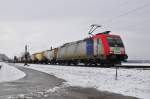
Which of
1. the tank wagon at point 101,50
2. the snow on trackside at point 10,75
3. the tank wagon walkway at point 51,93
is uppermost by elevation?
the tank wagon at point 101,50

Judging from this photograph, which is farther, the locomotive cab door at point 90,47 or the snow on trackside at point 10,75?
the locomotive cab door at point 90,47

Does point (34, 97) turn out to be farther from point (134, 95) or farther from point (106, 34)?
point (106, 34)

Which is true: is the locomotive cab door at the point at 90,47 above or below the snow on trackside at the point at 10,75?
above

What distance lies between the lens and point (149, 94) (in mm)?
12898

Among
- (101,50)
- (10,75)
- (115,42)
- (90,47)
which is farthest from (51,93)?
(90,47)

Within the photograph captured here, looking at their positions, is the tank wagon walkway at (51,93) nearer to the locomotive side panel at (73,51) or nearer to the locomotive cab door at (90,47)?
the locomotive cab door at (90,47)

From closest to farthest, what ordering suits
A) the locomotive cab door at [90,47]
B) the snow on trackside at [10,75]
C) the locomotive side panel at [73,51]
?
the snow on trackside at [10,75] < the locomotive cab door at [90,47] < the locomotive side panel at [73,51]

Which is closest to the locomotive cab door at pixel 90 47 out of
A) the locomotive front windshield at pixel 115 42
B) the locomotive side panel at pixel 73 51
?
the locomotive side panel at pixel 73 51

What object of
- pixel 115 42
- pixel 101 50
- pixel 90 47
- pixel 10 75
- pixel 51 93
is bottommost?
pixel 51 93

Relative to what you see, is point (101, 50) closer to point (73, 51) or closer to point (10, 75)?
point (10, 75)

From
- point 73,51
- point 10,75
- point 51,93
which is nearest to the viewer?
point 51,93

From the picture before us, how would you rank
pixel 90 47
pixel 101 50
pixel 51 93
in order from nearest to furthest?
pixel 51 93 → pixel 101 50 → pixel 90 47

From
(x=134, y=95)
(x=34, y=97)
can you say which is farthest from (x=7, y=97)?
(x=134, y=95)

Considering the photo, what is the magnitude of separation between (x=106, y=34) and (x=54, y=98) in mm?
23010
